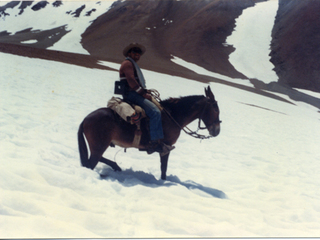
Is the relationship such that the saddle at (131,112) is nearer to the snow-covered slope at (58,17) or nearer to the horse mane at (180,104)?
the horse mane at (180,104)

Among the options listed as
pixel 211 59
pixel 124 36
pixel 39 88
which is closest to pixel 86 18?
pixel 124 36

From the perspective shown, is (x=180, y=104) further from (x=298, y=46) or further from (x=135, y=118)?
(x=298, y=46)

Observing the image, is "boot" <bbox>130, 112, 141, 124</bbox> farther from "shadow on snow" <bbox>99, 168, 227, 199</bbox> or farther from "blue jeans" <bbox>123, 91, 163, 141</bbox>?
"shadow on snow" <bbox>99, 168, 227, 199</bbox>

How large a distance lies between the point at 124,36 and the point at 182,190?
45784 mm

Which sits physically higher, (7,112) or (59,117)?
(7,112)

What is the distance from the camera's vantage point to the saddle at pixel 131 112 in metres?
4.14

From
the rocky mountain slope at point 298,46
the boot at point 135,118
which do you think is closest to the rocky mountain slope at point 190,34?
the rocky mountain slope at point 298,46

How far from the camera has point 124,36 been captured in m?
45.8

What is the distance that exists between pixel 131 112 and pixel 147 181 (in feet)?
4.64

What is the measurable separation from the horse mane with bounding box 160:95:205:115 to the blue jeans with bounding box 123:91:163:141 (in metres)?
0.44

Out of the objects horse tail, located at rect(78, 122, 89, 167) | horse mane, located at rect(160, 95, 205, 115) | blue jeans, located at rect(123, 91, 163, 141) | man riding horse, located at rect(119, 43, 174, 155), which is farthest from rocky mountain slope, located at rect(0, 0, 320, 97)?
horse tail, located at rect(78, 122, 89, 167)

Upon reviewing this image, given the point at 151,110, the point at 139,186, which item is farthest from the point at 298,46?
the point at 139,186

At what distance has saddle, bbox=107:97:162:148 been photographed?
414 centimetres

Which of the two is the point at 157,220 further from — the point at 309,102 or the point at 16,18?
the point at 16,18
